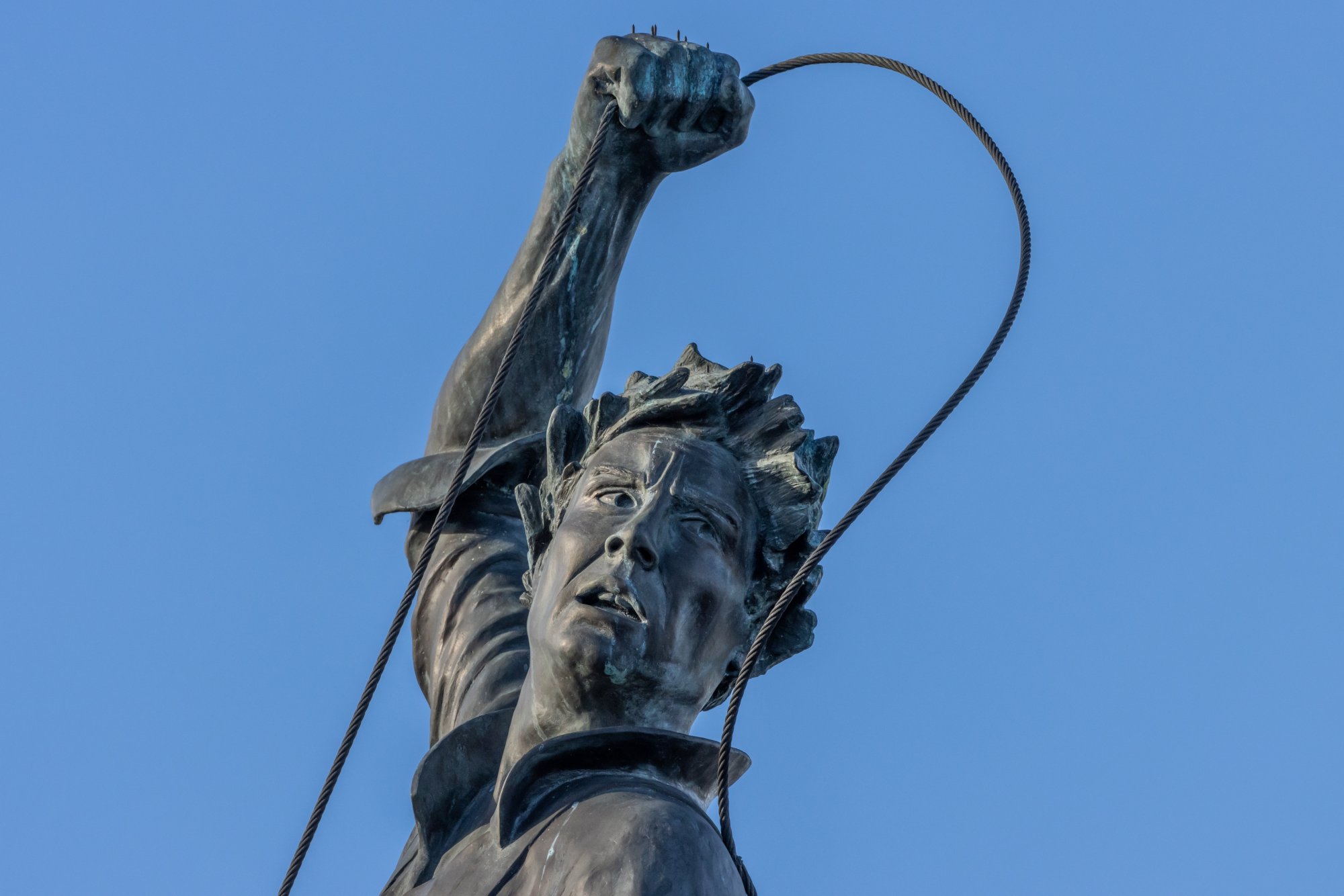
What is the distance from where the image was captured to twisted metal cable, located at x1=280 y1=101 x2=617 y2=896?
8.70 metres

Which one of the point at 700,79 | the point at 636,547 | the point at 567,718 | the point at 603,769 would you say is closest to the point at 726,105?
the point at 700,79

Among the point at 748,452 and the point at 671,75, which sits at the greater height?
the point at 671,75

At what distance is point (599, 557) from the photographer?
8.30m

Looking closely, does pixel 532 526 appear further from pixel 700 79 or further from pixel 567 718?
pixel 700 79

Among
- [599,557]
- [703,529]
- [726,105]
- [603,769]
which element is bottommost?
[603,769]

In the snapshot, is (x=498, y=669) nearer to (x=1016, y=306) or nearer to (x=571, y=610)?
(x=571, y=610)

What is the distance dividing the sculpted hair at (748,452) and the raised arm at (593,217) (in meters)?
0.84

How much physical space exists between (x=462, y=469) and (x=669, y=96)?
1.45 meters

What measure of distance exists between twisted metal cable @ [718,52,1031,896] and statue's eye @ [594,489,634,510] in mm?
565

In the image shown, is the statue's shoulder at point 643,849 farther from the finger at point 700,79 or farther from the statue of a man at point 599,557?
the finger at point 700,79

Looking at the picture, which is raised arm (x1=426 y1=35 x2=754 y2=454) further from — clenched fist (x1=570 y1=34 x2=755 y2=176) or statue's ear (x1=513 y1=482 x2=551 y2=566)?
statue's ear (x1=513 y1=482 x2=551 y2=566)

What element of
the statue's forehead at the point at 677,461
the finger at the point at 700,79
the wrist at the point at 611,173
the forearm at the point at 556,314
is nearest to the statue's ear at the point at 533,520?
the statue's forehead at the point at 677,461

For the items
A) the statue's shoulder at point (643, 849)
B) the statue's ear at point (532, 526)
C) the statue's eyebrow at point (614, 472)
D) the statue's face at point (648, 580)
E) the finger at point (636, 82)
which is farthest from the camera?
the finger at point (636, 82)

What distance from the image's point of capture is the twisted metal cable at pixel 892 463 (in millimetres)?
8133
